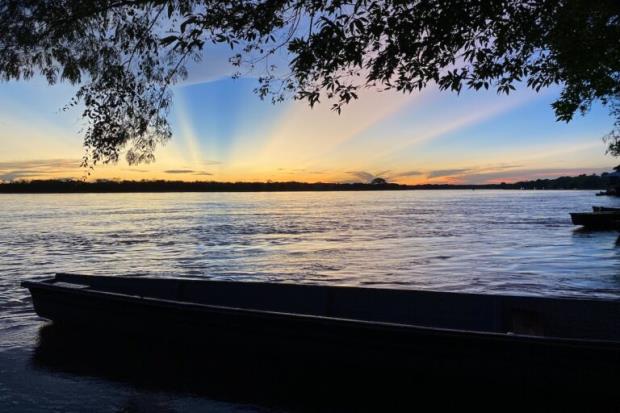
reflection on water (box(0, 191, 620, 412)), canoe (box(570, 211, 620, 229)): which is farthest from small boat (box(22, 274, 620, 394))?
canoe (box(570, 211, 620, 229))

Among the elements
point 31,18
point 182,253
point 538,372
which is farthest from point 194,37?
point 182,253

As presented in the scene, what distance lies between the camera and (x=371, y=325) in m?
7.45

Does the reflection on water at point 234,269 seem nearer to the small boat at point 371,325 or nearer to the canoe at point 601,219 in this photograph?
the small boat at point 371,325

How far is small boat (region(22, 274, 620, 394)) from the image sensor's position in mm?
6680

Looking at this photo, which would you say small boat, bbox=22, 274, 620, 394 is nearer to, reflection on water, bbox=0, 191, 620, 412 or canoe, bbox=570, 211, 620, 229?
reflection on water, bbox=0, 191, 620, 412

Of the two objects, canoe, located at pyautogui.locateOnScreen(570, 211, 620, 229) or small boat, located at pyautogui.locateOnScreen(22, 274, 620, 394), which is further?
canoe, located at pyautogui.locateOnScreen(570, 211, 620, 229)

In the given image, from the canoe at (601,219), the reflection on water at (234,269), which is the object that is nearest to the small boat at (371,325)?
the reflection on water at (234,269)

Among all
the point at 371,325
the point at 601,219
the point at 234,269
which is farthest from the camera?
the point at 601,219

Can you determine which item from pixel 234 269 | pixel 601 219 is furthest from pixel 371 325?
pixel 601 219

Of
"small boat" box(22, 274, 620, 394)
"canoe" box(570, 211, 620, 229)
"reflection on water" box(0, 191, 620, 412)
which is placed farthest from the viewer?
"canoe" box(570, 211, 620, 229)

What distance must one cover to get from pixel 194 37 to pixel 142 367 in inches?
219

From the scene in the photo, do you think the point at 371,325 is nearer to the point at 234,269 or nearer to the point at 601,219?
the point at 234,269

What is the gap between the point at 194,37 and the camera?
247 inches

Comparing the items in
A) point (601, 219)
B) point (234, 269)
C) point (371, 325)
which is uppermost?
point (371, 325)
